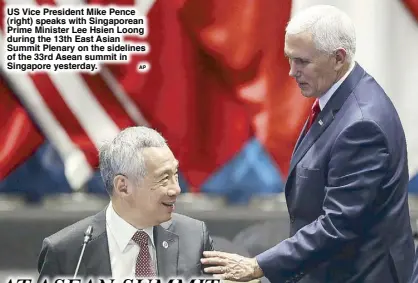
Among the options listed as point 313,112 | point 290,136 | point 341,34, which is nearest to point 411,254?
point 313,112

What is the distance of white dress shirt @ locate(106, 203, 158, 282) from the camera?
2602mm

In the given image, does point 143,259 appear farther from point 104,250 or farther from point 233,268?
point 233,268

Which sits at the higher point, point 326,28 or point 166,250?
point 326,28

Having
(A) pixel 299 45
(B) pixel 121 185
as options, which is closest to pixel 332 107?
(A) pixel 299 45

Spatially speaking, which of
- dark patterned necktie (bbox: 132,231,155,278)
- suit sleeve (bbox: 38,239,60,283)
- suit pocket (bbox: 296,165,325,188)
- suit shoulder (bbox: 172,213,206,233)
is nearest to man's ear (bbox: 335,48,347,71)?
suit pocket (bbox: 296,165,325,188)

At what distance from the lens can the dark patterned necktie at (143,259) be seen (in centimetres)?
259

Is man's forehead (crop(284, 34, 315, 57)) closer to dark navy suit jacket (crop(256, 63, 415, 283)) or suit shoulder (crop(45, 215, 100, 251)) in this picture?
dark navy suit jacket (crop(256, 63, 415, 283))

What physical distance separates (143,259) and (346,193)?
0.68m

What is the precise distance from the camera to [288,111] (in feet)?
13.3

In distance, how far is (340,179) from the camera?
241cm

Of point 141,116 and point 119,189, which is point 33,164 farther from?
point 119,189

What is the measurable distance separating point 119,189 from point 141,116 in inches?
61.8

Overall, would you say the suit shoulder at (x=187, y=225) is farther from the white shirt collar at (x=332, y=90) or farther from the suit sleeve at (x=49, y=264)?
the white shirt collar at (x=332, y=90)

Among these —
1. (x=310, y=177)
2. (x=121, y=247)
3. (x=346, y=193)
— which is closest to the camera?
(x=346, y=193)
